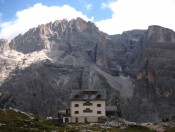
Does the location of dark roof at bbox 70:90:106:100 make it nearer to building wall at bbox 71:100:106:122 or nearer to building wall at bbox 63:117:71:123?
building wall at bbox 71:100:106:122

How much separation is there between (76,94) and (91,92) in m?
5.19

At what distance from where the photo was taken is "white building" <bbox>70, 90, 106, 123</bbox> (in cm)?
13600

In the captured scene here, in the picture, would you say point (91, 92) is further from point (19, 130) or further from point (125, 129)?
point (19, 130)

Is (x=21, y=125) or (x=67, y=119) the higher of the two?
(x=67, y=119)

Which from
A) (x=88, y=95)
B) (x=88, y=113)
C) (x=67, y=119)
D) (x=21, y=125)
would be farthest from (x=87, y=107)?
(x=21, y=125)

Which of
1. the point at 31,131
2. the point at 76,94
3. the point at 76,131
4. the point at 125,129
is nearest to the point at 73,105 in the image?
the point at 76,94

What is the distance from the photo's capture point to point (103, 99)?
13625cm

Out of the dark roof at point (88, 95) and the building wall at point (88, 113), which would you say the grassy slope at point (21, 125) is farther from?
the dark roof at point (88, 95)

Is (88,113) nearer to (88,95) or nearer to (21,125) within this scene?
(88,95)

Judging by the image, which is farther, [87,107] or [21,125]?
[87,107]

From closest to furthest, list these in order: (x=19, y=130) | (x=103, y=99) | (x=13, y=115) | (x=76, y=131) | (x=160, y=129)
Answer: (x=19, y=130) < (x=76, y=131) < (x=13, y=115) < (x=160, y=129) < (x=103, y=99)

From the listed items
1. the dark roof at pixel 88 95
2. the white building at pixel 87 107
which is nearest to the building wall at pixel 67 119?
the white building at pixel 87 107

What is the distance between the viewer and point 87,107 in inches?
5359

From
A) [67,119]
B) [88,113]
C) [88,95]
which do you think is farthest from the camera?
[88,95]
